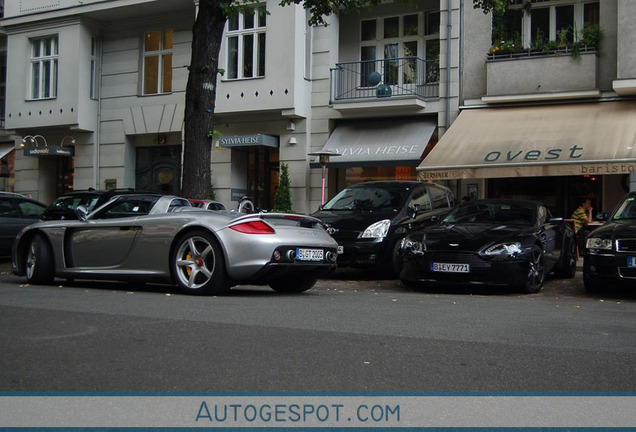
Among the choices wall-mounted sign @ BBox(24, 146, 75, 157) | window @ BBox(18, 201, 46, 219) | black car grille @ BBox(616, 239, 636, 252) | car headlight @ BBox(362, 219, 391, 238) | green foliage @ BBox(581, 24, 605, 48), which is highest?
green foliage @ BBox(581, 24, 605, 48)

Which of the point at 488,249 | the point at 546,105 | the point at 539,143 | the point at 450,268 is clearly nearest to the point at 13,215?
the point at 450,268

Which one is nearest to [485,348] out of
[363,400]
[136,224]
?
[363,400]

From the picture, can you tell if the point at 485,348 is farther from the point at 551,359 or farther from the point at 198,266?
the point at 198,266

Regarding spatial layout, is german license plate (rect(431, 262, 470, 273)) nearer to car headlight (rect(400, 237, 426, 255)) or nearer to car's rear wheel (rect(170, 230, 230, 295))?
car headlight (rect(400, 237, 426, 255))

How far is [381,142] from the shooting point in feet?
69.6

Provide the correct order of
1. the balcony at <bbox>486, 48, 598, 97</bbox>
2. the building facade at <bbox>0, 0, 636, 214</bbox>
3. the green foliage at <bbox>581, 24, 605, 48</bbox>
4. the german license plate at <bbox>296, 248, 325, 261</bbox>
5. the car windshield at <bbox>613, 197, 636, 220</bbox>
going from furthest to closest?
the balcony at <bbox>486, 48, 598, 97</bbox>, the green foliage at <bbox>581, 24, 605, 48</bbox>, the building facade at <bbox>0, 0, 636, 214</bbox>, the car windshield at <bbox>613, 197, 636, 220</bbox>, the german license plate at <bbox>296, 248, 325, 261</bbox>

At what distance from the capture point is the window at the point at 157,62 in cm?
2514

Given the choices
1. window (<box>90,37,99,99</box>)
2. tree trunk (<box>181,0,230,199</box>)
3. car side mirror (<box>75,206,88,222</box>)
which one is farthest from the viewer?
window (<box>90,37,99,99</box>)

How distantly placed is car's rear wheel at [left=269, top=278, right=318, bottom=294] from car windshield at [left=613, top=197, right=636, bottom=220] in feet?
15.7

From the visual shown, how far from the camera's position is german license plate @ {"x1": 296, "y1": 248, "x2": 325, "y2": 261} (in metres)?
9.11

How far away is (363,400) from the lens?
4.16m

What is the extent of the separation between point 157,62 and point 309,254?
17.7 metres

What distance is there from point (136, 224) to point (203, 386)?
547cm

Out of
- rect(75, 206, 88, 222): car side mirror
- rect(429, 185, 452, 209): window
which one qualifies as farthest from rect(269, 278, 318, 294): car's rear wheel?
rect(429, 185, 452, 209): window
